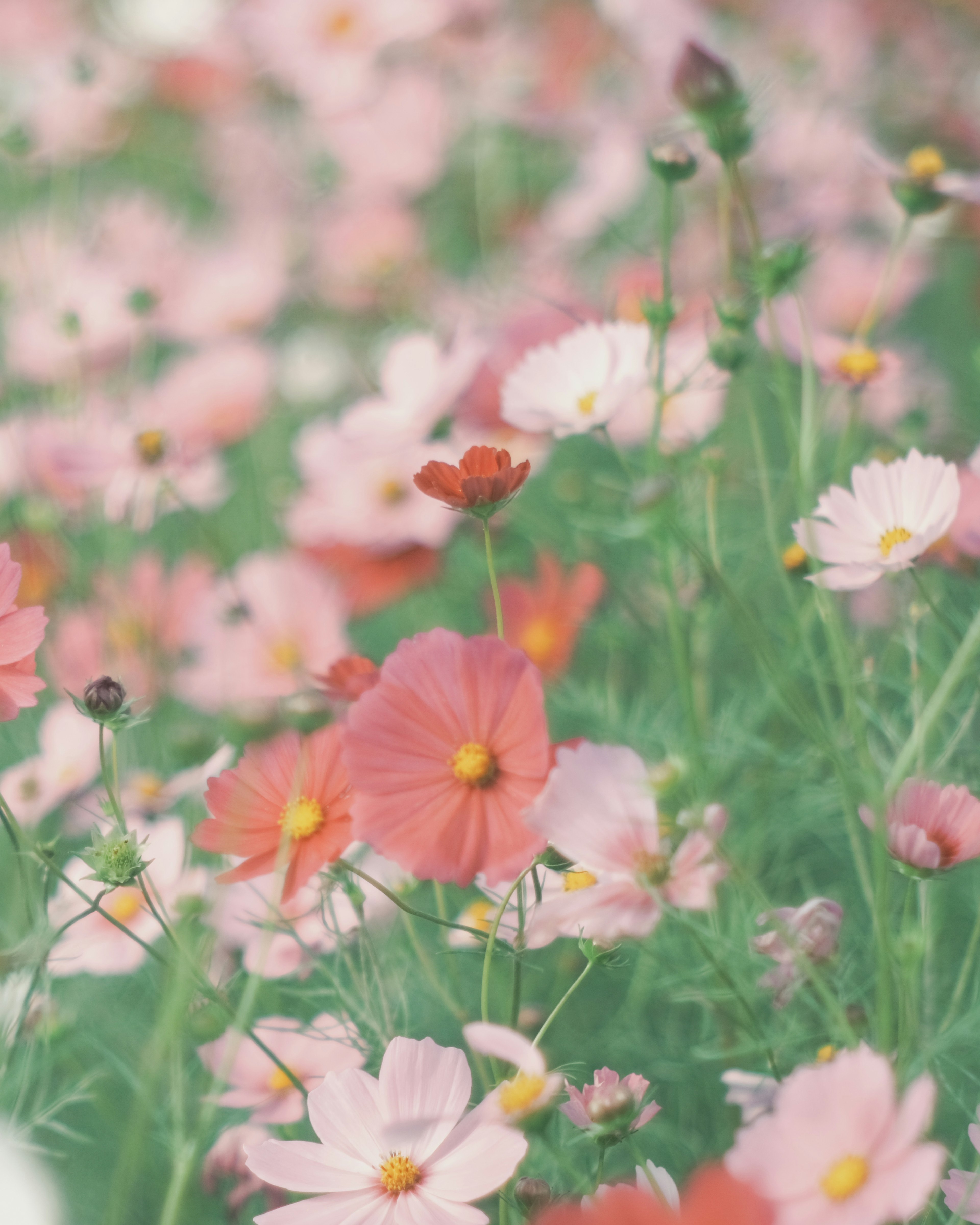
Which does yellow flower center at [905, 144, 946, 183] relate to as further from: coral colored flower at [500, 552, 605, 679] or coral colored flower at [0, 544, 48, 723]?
coral colored flower at [0, 544, 48, 723]

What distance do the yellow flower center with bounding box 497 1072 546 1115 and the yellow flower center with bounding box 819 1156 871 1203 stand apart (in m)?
0.08

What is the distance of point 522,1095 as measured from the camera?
34 cm

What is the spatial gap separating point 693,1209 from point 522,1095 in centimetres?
7

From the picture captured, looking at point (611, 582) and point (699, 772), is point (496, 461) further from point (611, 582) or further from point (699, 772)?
point (611, 582)

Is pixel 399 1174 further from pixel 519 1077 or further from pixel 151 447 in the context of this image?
pixel 151 447

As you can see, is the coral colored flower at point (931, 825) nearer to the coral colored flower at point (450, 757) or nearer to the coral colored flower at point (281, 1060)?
the coral colored flower at point (450, 757)

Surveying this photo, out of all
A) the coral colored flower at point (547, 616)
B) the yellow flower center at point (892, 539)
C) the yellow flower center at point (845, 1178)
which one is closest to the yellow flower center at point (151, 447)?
the coral colored flower at point (547, 616)

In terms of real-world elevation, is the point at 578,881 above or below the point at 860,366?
below

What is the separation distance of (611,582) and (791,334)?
0.20 metres

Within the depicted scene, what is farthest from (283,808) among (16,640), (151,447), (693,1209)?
(151,447)

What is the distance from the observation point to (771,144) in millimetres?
1117

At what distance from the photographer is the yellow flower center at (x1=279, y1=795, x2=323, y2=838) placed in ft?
1.43

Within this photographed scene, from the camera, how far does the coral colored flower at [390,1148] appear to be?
0.37 metres

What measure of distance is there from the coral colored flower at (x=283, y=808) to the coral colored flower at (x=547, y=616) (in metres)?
0.33
